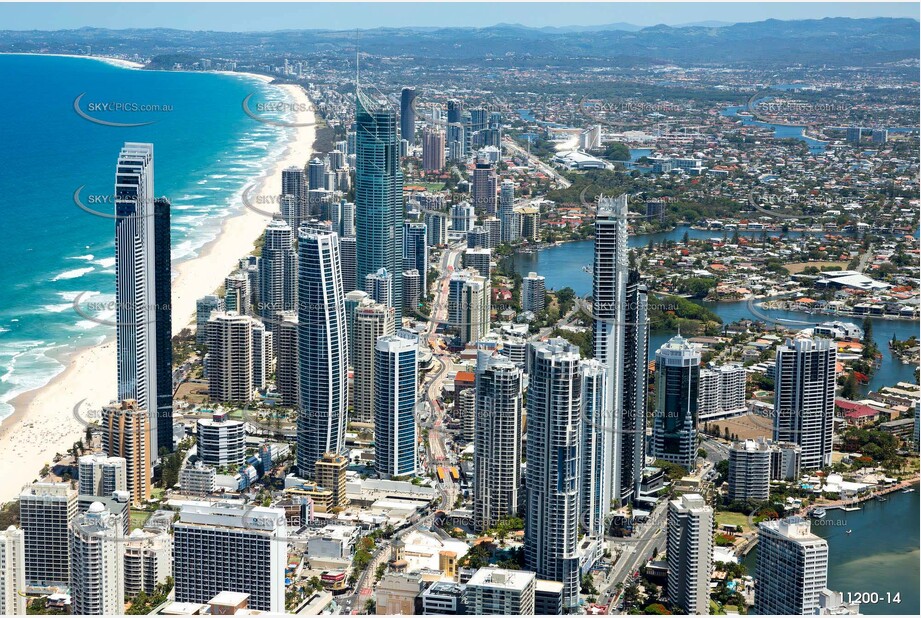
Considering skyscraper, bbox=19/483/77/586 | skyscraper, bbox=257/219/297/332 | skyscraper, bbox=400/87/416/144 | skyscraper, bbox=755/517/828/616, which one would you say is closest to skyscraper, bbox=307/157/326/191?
skyscraper, bbox=400/87/416/144

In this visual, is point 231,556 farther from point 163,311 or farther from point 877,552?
point 877,552

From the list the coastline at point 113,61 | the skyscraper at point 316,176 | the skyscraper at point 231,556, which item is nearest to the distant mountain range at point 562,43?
the coastline at point 113,61

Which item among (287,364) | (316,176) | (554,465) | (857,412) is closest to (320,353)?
(287,364)

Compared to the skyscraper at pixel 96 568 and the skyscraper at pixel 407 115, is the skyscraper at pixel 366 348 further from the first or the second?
the skyscraper at pixel 407 115

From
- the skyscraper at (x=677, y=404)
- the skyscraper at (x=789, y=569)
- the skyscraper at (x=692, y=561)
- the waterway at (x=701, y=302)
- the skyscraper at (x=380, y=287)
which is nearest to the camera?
the skyscraper at (x=789, y=569)

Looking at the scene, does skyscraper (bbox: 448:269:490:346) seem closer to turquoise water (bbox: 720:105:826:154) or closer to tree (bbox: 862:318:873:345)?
tree (bbox: 862:318:873:345)
